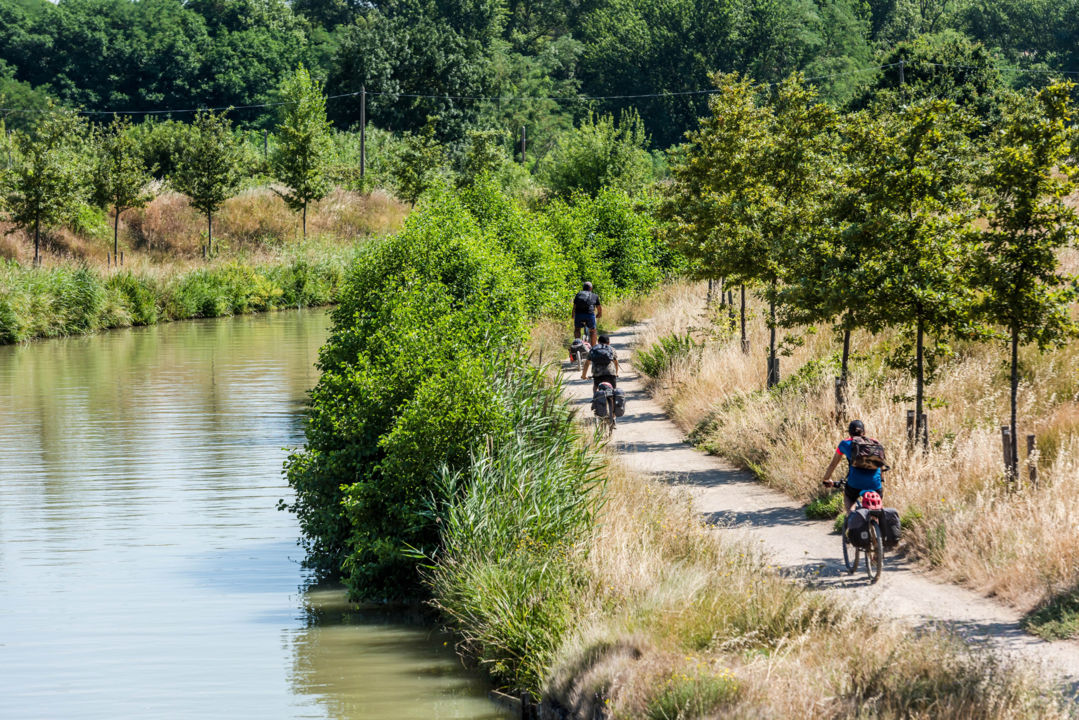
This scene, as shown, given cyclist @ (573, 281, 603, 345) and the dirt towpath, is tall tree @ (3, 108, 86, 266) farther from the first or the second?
the dirt towpath

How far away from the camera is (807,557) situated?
1224 cm

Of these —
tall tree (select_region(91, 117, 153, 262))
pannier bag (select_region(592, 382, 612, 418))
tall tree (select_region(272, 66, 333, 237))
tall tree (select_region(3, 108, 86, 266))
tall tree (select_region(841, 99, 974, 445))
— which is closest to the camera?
tall tree (select_region(841, 99, 974, 445))

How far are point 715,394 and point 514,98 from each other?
79.2 meters

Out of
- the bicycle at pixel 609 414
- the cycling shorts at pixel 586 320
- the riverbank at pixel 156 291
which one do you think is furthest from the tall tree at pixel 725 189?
the riverbank at pixel 156 291

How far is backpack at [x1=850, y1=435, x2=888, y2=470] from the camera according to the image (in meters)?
11.9

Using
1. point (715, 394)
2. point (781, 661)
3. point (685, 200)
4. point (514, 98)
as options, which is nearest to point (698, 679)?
point (781, 661)

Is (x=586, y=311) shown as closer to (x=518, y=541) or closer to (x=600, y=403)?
(x=600, y=403)

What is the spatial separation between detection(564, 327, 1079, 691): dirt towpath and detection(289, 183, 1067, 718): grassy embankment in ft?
2.51

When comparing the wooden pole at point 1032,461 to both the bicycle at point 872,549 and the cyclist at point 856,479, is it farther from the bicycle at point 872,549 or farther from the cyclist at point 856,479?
the bicycle at point 872,549

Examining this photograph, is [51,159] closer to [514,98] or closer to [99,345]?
[99,345]

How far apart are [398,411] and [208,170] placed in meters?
44.0

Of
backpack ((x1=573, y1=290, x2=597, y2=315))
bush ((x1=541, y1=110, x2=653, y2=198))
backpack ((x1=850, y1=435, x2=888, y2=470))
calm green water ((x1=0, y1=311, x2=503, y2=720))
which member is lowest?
calm green water ((x1=0, y1=311, x2=503, y2=720))

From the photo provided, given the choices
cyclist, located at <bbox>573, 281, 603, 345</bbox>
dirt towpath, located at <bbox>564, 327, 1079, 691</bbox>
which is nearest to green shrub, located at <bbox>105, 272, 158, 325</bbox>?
cyclist, located at <bbox>573, 281, 603, 345</bbox>

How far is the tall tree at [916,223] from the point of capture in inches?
556
